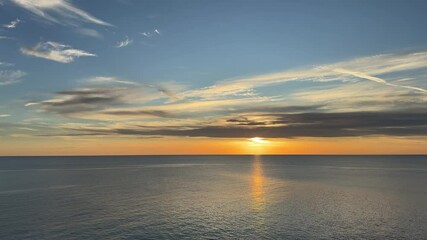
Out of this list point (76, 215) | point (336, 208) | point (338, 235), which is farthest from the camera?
point (336, 208)

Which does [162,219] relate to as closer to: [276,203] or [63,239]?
[63,239]

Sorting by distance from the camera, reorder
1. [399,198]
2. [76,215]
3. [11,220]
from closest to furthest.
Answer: [11,220]
[76,215]
[399,198]

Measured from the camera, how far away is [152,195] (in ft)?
292

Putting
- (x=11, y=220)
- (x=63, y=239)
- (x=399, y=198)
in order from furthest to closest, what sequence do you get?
(x=399, y=198) → (x=11, y=220) → (x=63, y=239)

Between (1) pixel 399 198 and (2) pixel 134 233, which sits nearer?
(2) pixel 134 233

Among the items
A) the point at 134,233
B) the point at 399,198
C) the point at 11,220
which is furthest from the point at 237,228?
the point at 399,198

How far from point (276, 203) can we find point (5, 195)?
69.7 m

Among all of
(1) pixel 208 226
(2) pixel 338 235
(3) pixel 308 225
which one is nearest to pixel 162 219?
(1) pixel 208 226

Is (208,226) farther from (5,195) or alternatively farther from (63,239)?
(5,195)

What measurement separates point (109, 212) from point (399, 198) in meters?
70.9

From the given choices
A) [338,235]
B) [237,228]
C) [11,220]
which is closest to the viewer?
[338,235]

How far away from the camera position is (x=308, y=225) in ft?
177

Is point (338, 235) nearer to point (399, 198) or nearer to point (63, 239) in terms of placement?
point (63, 239)

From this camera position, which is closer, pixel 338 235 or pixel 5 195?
pixel 338 235
